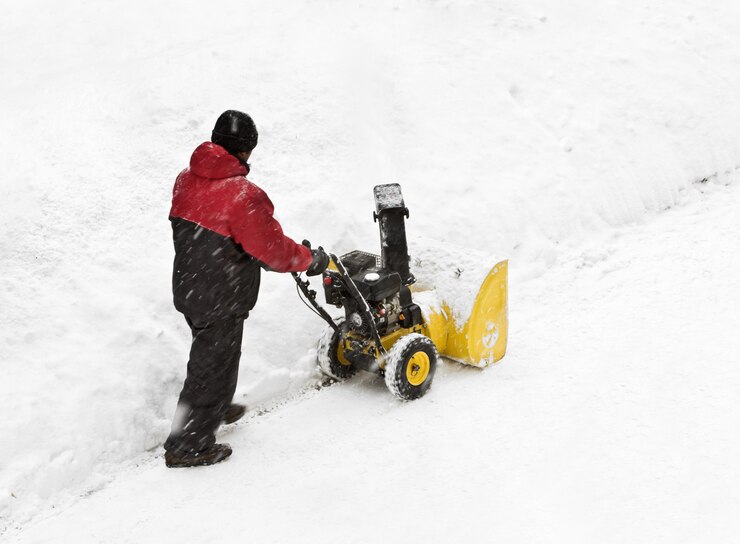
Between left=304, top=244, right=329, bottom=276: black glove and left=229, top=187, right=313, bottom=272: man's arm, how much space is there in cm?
20

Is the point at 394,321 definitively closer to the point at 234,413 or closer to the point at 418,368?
the point at 418,368

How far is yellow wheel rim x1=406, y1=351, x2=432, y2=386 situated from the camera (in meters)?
4.10

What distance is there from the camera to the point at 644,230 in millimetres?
6434

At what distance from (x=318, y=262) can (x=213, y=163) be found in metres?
0.77

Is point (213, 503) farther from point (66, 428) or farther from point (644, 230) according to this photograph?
point (644, 230)

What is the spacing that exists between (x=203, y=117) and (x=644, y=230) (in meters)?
4.24

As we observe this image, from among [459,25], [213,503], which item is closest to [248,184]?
[213,503]

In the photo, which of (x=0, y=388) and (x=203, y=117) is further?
(x=203, y=117)

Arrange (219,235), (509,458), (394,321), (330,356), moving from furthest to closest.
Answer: (330,356) → (394,321) → (509,458) → (219,235)

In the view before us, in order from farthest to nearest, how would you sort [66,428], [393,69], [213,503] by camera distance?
[393,69] < [66,428] < [213,503]

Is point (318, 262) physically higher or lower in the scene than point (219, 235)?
lower

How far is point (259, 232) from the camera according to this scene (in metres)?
3.43

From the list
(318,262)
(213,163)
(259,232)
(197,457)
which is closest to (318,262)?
(318,262)

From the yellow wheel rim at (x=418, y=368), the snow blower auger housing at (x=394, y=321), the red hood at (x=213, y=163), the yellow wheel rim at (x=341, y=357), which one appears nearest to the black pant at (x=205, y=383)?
the snow blower auger housing at (x=394, y=321)
